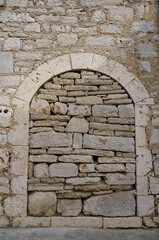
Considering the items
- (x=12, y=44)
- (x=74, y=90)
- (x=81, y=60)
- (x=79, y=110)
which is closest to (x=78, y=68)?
(x=81, y=60)

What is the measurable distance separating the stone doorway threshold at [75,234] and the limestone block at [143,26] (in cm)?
289

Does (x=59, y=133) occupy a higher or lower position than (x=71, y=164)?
higher

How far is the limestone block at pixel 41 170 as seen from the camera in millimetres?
3102

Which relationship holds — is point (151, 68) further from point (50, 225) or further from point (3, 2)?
point (50, 225)

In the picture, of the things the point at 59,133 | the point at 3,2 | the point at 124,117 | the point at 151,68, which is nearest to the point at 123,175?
the point at 124,117

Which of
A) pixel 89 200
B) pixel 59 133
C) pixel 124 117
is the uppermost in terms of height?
pixel 124 117

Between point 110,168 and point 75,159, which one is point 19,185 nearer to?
point 75,159

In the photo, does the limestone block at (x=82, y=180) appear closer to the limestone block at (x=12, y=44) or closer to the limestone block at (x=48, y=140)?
the limestone block at (x=48, y=140)

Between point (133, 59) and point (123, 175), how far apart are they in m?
1.72

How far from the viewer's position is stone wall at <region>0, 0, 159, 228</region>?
3064 mm

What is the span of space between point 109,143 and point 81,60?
1.29m

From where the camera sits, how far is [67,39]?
3.36 meters

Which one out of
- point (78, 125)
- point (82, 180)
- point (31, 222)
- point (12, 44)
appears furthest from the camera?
point (12, 44)

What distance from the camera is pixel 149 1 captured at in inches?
137
